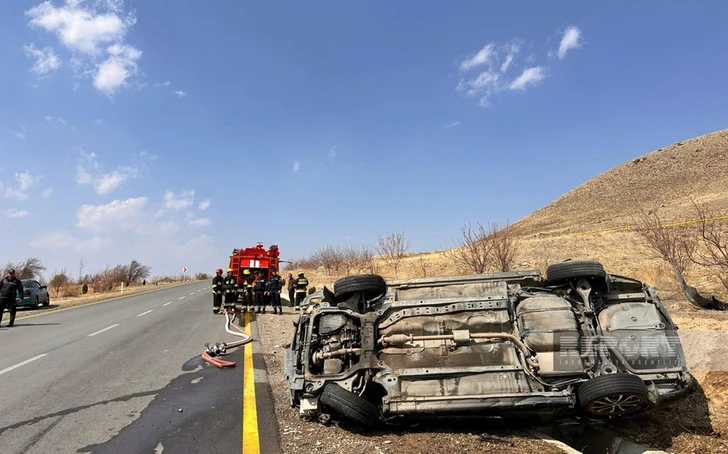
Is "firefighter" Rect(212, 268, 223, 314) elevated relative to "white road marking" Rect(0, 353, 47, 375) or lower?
Answer: elevated

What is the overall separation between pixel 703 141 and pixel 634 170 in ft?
40.7

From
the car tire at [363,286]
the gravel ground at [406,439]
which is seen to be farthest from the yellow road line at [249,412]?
the car tire at [363,286]

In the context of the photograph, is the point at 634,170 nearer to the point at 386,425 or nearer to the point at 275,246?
the point at 275,246

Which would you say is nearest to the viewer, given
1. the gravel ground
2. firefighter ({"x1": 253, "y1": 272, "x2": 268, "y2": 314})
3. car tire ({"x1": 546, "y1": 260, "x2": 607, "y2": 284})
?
the gravel ground

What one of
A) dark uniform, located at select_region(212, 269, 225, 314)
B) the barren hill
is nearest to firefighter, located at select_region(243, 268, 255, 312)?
dark uniform, located at select_region(212, 269, 225, 314)

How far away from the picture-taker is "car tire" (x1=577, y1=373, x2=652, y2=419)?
3.98 m

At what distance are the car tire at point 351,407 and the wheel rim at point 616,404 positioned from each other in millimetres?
2057

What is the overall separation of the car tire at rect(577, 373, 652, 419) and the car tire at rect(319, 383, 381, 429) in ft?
6.50

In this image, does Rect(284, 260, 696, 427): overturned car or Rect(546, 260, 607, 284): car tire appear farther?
Rect(546, 260, 607, 284): car tire

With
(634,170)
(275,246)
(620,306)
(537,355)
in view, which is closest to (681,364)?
(620,306)

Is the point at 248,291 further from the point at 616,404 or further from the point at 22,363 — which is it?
the point at 616,404

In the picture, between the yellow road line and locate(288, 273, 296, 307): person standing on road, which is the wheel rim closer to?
the yellow road line

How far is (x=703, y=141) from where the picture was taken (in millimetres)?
71625

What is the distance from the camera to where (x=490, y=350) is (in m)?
4.79
